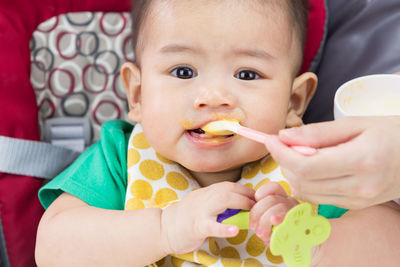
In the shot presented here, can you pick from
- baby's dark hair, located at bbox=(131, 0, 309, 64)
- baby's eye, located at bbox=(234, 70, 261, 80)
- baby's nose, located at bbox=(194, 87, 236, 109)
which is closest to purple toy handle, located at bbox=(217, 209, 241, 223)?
baby's nose, located at bbox=(194, 87, 236, 109)

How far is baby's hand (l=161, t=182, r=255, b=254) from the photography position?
3.14 ft

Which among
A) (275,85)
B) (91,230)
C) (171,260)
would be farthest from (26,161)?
(275,85)

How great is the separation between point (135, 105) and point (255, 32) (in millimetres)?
385

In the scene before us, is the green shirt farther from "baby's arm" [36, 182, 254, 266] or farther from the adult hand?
the adult hand

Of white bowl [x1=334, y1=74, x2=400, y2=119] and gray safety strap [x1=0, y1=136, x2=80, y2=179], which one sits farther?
gray safety strap [x1=0, y1=136, x2=80, y2=179]

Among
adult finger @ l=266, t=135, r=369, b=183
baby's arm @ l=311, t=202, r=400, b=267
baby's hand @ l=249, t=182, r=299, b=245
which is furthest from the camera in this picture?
baby's arm @ l=311, t=202, r=400, b=267

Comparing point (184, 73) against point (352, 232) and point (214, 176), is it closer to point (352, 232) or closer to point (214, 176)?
point (214, 176)

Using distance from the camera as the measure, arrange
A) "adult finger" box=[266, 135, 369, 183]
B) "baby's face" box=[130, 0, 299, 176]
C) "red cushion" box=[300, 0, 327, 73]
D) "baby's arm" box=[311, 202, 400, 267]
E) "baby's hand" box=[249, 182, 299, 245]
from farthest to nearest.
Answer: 1. "red cushion" box=[300, 0, 327, 73]
2. "baby's face" box=[130, 0, 299, 176]
3. "baby's arm" box=[311, 202, 400, 267]
4. "baby's hand" box=[249, 182, 299, 245]
5. "adult finger" box=[266, 135, 369, 183]

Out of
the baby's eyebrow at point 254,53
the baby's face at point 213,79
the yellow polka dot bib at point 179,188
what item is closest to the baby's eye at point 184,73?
the baby's face at point 213,79

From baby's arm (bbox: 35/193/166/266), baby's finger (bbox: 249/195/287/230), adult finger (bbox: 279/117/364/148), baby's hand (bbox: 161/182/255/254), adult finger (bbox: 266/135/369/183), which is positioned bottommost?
baby's arm (bbox: 35/193/166/266)

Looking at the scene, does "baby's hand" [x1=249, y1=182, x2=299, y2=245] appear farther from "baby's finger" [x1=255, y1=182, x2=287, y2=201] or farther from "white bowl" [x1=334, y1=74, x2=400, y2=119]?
"white bowl" [x1=334, y1=74, x2=400, y2=119]

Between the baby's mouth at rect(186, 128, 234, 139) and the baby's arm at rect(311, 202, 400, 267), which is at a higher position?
the baby's mouth at rect(186, 128, 234, 139)

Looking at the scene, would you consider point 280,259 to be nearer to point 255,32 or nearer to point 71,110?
point 255,32

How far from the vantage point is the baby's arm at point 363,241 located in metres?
1.01
